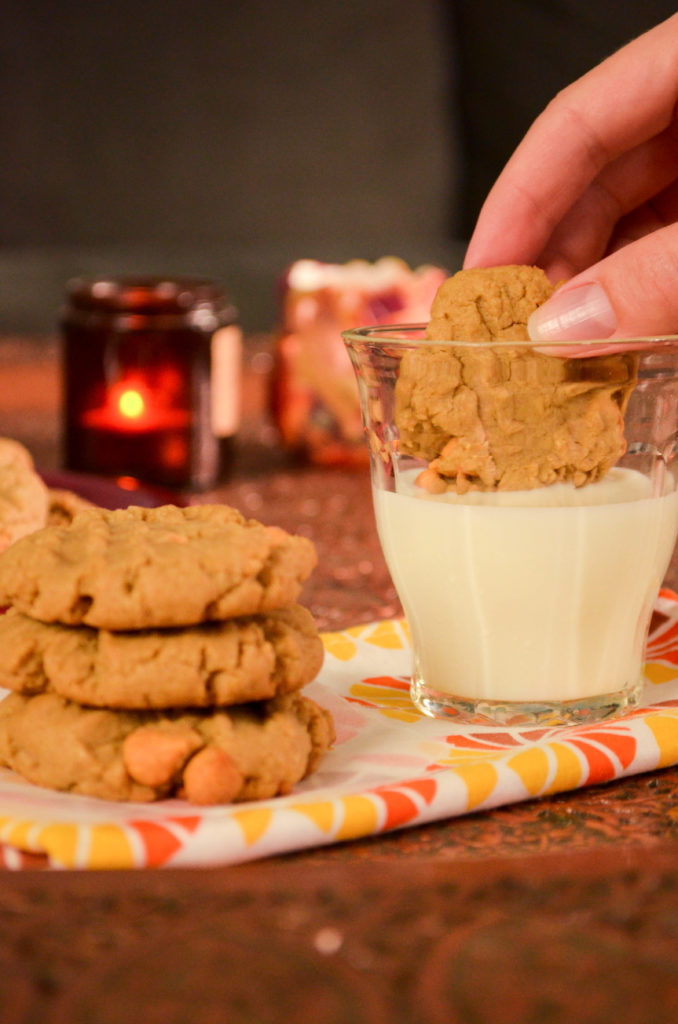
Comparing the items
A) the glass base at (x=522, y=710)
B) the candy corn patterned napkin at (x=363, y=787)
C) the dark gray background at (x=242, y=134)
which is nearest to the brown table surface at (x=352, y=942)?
the candy corn patterned napkin at (x=363, y=787)

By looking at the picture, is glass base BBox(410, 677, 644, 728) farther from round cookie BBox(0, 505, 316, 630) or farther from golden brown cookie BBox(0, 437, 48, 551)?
golden brown cookie BBox(0, 437, 48, 551)

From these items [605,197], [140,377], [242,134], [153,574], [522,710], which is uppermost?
[242,134]

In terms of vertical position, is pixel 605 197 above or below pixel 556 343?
above

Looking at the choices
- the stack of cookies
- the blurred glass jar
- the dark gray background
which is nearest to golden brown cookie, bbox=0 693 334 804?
the stack of cookies

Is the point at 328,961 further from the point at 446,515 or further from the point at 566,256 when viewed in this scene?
the point at 566,256

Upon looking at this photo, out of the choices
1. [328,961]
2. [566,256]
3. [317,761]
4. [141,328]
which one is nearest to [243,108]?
[141,328]

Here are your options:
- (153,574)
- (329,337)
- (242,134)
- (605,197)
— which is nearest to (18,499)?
(153,574)

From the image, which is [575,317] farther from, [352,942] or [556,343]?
[352,942]

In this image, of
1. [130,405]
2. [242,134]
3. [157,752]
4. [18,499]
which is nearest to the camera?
[157,752]
